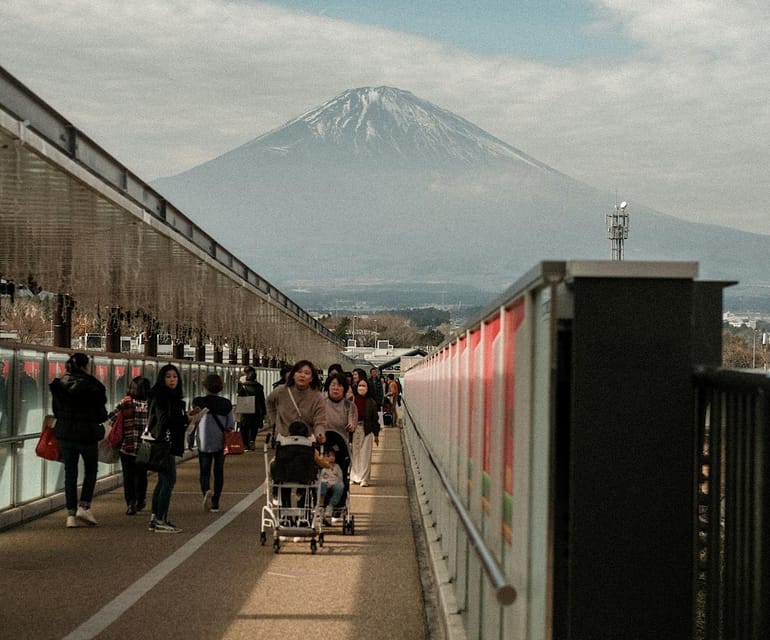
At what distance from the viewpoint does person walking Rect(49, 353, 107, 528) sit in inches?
605

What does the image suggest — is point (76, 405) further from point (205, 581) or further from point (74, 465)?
point (205, 581)

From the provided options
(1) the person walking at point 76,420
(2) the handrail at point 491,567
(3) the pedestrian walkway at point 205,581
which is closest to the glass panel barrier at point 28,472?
(3) the pedestrian walkway at point 205,581

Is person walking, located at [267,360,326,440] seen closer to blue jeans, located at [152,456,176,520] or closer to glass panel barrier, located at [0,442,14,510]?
blue jeans, located at [152,456,176,520]

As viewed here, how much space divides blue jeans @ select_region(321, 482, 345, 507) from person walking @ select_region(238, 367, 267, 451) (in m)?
15.5

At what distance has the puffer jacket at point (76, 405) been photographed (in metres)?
15.4

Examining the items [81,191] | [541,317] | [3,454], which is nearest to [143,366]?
[3,454]

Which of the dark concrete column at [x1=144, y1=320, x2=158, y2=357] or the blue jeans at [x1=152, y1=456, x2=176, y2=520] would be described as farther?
the dark concrete column at [x1=144, y1=320, x2=158, y2=357]

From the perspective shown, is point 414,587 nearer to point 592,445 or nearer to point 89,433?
point 89,433

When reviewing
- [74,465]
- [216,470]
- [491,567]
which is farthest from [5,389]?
[491,567]

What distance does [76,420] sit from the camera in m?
15.4

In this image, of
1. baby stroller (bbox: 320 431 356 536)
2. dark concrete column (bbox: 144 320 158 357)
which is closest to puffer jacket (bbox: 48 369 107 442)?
baby stroller (bbox: 320 431 356 536)

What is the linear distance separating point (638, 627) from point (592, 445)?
1.88 feet

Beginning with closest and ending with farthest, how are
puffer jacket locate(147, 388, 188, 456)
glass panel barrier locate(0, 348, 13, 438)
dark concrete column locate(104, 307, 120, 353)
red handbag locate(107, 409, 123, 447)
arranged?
puffer jacket locate(147, 388, 188, 456)
glass panel barrier locate(0, 348, 13, 438)
red handbag locate(107, 409, 123, 447)
dark concrete column locate(104, 307, 120, 353)

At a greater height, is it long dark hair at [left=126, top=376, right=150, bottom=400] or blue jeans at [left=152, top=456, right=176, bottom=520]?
long dark hair at [left=126, top=376, right=150, bottom=400]
